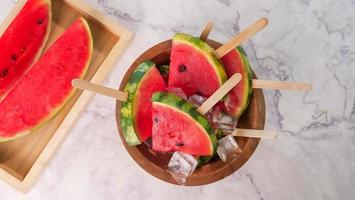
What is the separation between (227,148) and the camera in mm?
964

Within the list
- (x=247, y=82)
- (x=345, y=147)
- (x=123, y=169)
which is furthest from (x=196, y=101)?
(x=345, y=147)

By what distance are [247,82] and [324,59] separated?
39 cm

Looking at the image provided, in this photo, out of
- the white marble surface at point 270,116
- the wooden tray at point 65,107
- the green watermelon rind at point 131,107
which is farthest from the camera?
the white marble surface at point 270,116

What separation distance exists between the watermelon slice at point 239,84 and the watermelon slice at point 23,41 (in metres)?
0.45

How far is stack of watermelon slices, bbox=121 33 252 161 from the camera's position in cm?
91

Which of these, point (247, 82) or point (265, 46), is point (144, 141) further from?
point (265, 46)

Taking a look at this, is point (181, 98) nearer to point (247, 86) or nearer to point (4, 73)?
point (247, 86)

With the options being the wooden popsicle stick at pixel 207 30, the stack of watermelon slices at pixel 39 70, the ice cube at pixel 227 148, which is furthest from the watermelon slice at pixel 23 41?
the ice cube at pixel 227 148

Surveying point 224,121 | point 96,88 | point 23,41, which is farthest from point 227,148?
point 23,41

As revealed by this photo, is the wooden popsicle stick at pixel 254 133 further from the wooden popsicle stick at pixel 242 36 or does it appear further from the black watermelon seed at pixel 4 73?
the black watermelon seed at pixel 4 73

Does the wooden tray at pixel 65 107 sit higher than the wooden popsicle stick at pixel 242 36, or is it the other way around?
the wooden popsicle stick at pixel 242 36

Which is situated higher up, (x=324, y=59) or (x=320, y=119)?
(x=324, y=59)

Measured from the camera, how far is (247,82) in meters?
0.95

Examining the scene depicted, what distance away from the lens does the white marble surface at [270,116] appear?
1.22m
